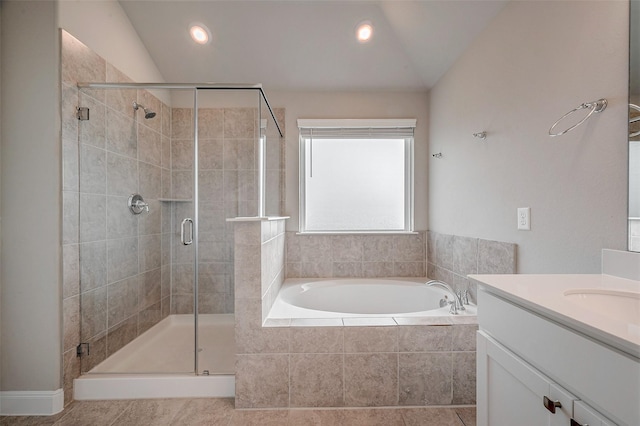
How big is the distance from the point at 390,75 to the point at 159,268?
2479 millimetres

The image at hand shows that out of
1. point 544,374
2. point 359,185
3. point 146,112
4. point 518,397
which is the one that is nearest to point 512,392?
point 518,397

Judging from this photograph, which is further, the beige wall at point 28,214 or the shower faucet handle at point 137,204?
the shower faucet handle at point 137,204

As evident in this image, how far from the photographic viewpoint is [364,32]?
2402mm

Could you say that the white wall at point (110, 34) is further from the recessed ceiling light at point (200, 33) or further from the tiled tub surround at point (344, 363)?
the tiled tub surround at point (344, 363)

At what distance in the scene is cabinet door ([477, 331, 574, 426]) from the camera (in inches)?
27.6

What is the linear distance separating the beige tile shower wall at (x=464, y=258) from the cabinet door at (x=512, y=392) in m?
0.87

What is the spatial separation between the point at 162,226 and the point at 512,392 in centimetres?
210

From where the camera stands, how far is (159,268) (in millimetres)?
2113

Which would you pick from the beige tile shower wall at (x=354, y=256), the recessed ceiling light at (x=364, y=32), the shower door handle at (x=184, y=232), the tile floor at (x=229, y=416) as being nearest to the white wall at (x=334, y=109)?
the beige tile shower wall at (x=354, y=256)

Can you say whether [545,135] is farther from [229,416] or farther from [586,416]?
[229,416]

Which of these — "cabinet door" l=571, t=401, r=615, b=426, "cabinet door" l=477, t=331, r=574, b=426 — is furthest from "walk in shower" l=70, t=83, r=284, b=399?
"cabinet door" l=571, t=401, r=615, b=426

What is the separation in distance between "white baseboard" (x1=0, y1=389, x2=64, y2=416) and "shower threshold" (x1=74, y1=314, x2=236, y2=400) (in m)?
0.11

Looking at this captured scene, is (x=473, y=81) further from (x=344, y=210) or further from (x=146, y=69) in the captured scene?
(x=146, y=69)

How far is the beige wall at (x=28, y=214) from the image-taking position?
1.62 meters
